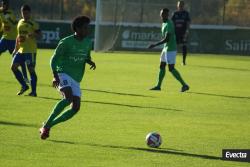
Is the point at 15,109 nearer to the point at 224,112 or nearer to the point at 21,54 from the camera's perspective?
the point at 21,54

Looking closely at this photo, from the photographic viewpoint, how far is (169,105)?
58.4 feet

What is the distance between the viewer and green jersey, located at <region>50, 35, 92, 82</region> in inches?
486

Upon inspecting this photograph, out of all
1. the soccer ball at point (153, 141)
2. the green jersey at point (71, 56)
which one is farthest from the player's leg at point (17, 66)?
the soccer ball at point (153, 141)

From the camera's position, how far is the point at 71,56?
40.8 feet

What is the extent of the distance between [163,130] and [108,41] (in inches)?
992

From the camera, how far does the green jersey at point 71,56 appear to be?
12.3 m

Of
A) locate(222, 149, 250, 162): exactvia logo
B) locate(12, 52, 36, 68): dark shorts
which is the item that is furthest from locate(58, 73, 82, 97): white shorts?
locate(12, 52, 36, 68): dark shorts

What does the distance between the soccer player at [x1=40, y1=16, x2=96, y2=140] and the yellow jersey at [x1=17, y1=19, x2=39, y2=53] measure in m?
6.23

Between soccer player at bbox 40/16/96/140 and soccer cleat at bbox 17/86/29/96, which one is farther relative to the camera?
soccer cleat at bbox 17/86/29/96

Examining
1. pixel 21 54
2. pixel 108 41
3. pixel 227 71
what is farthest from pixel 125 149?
pixel 108 41

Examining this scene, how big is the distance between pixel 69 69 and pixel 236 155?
2980 millimetres

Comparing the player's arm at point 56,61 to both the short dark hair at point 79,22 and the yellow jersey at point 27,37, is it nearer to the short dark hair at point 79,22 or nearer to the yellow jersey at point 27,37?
the short dark hair at point 79,22

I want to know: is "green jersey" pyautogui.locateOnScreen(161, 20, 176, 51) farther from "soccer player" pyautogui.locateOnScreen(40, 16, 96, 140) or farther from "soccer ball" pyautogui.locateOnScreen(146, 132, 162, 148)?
"soccer ball" pyautogui.locateOnScreen(146, 132, 162, 148)

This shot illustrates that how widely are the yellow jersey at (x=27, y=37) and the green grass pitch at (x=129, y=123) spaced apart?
3.67ft
